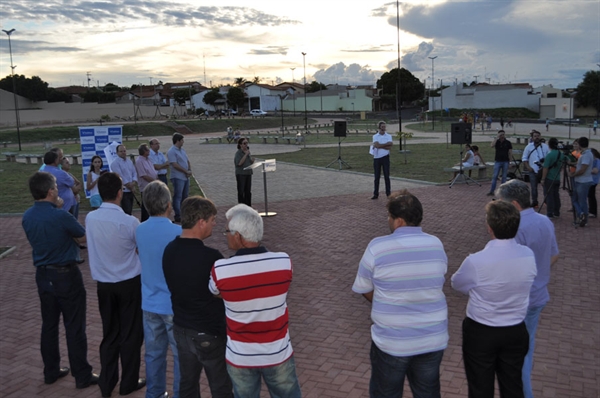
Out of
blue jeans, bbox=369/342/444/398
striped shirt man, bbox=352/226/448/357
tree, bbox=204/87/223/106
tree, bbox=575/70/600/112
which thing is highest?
tree, bbox=204/87/223/106

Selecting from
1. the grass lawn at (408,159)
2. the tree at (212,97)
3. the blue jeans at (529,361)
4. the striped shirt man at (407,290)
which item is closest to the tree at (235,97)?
the tree at (212,97)

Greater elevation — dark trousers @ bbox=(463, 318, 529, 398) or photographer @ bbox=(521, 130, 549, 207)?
photographer @ bbox=(521, 130, 549, 207)

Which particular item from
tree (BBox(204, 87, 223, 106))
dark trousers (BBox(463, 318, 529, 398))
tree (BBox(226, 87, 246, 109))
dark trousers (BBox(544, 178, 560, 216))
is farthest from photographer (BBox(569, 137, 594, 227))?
tree (BBox(204, 87, 223, 106))

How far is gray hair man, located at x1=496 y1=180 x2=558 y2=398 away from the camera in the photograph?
3.81 metres

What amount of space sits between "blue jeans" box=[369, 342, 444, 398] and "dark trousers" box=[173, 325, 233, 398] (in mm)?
966

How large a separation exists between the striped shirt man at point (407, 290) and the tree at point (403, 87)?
4064 inches

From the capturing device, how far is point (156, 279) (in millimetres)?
3867

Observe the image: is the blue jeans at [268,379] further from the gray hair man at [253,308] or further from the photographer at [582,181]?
the photographer at [582,181]

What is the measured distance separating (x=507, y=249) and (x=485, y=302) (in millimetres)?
366

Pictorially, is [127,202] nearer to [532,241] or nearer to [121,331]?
[121,331]

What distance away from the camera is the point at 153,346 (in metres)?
4.13

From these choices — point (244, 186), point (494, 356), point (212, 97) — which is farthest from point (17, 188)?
point (212, 97)

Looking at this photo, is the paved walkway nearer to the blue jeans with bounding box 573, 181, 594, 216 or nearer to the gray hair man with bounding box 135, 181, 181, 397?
the blue jeans with bounding box 573, 181, 594, 216

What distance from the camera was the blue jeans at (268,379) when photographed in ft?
9.85
